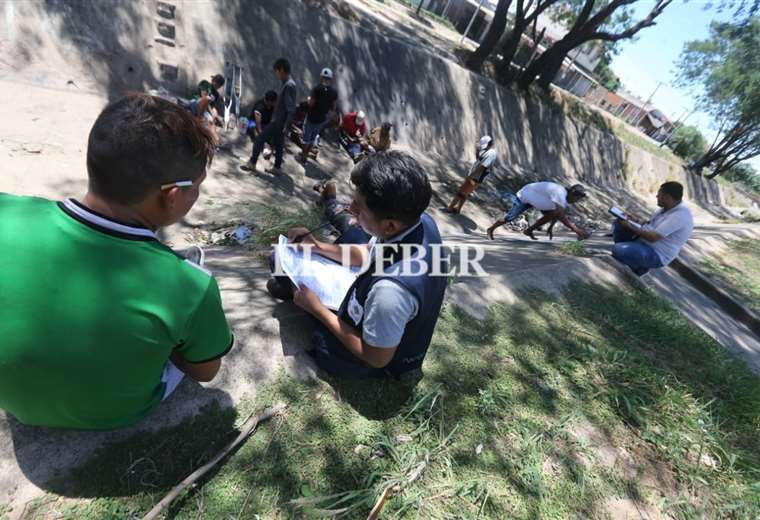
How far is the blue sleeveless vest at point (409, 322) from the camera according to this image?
1657 mm

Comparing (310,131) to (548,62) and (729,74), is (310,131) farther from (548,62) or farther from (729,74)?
(729,74)

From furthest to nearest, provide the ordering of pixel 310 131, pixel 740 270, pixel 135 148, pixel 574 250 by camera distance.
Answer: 1. pixel 740 270
2. pixel 310 131
3. pixel 574 250
4. pixel 135 148

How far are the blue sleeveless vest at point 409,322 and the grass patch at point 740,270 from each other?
657 centimetres

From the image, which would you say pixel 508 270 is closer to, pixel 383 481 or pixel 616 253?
pixel 616 253

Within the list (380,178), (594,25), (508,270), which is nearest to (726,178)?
(594,25)

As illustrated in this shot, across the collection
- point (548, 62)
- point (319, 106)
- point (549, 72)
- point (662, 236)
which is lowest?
point (319, 106)

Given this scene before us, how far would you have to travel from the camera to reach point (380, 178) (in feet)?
5.29

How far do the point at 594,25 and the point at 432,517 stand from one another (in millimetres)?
14603

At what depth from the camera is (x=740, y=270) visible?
26.1ft

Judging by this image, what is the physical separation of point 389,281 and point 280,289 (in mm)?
947

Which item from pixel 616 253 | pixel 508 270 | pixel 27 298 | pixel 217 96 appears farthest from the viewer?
pixel 217 96

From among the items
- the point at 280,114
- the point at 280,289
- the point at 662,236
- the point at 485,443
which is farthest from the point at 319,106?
the point at 485,443

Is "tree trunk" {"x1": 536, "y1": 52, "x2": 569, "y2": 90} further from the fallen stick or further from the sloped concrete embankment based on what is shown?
the fallen stick

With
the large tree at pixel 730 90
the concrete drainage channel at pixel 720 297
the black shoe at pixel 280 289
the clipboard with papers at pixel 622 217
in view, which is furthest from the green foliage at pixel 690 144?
the black shoe at pixel 280 289
